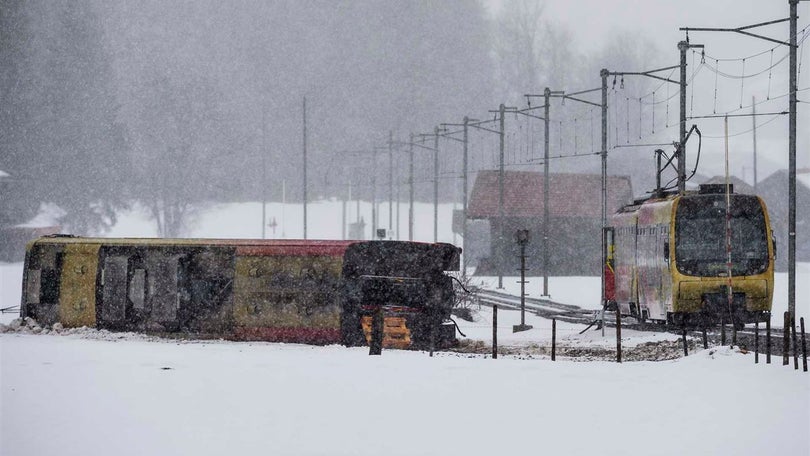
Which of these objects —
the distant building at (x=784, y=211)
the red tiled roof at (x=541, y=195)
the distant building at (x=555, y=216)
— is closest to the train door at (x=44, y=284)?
the distant building at (x=555, y=216)

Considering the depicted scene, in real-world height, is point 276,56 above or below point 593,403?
above

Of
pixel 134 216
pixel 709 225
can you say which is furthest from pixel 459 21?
pixel 709 225

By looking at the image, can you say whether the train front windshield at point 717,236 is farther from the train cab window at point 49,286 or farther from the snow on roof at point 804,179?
the snow on roof at point 804,179

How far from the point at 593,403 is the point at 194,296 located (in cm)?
1338

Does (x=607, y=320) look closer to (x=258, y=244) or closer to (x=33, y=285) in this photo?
(x=258, y=244)

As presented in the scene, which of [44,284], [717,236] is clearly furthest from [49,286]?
[717,236]

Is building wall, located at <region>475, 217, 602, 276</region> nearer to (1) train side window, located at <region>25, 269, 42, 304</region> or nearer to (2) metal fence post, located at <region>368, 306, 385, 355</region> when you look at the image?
(1) train side window, located at <region>25, 269, 42, 304</region>

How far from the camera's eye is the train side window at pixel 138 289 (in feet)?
83.8

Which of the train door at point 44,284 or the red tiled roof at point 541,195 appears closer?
the train door at point 44,284

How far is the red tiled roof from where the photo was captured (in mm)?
63250

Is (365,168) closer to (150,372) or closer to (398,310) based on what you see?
(398,310)

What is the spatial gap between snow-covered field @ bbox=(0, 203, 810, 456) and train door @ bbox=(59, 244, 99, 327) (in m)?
5.05

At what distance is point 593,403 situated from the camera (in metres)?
13.7

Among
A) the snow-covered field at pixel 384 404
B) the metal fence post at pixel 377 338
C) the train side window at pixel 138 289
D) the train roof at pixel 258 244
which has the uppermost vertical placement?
the train roof at pixel 258 244
